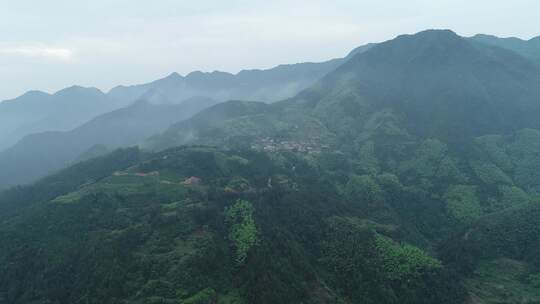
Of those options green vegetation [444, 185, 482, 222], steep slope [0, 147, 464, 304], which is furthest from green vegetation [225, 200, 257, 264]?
green vegetation [444, 185, 482, 222]

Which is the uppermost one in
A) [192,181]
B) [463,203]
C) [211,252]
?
[192,181]

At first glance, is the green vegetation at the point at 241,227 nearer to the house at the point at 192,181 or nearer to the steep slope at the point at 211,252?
the steep slope at the point at 211,252

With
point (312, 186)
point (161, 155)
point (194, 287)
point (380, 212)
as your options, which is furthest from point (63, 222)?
point (380, 212)

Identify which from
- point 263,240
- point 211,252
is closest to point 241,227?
point 263,240

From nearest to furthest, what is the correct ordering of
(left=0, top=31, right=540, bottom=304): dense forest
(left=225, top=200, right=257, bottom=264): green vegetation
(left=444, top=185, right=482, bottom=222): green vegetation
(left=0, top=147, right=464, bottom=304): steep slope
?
(left=0, top=147, right=464, bottom=304): steep slope < (left=0, top=31, right=540, bottom=304): dense forest < (left=225, top=200, right=257, bottom=264): green vegetation < (left=444, top=185, right=482, bottom=222): green vegetation

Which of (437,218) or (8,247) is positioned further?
(437,218)

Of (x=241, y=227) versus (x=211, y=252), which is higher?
(x=211, y=252)

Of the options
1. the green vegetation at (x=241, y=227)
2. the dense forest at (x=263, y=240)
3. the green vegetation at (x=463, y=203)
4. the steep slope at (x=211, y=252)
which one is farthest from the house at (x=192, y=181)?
the green vegetation at (x=463, y=203)

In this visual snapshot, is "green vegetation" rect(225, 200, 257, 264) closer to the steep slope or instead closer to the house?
the steep slope

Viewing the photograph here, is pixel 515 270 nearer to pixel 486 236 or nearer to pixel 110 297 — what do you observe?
pixel 486 236

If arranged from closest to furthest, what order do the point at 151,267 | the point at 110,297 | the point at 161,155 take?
the point at 110,297 → the point at 151,267 → the point at 161,155

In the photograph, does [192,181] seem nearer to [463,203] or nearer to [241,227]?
[241,227]
